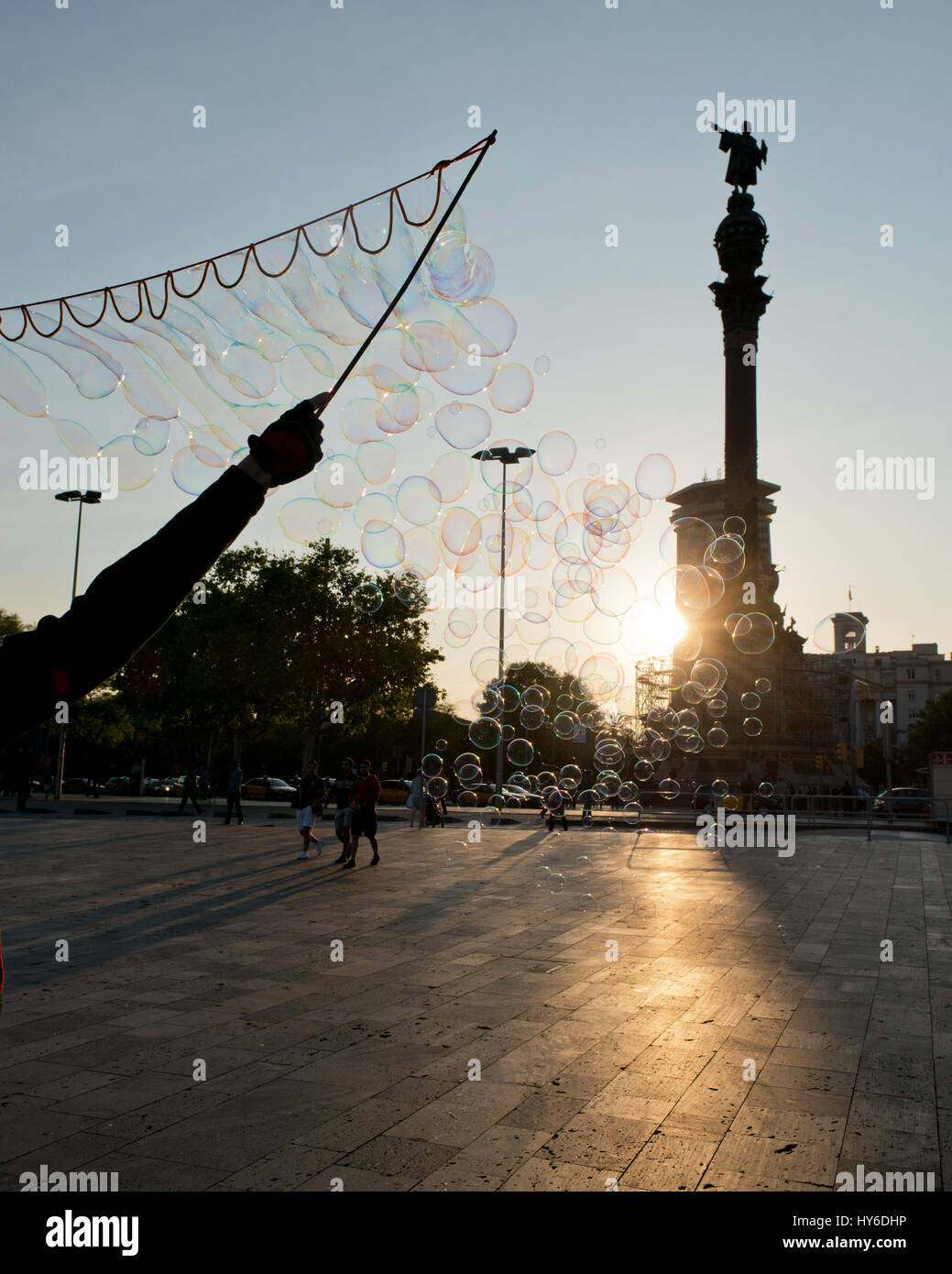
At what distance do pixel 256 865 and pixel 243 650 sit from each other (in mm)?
33307

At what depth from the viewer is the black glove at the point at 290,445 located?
1.95 metres

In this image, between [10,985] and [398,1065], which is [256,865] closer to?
[10,985]

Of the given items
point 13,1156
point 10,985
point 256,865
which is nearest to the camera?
point 13,1156

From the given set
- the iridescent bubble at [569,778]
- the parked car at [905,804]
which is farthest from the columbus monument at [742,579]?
the iridescent bubble at [569,778]

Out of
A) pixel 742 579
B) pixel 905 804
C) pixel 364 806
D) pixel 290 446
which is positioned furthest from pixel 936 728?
pixel 290 446

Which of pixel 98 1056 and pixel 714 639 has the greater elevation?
pixel 714 639

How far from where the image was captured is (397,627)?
4978cm

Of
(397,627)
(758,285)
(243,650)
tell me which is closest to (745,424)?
(758,285)

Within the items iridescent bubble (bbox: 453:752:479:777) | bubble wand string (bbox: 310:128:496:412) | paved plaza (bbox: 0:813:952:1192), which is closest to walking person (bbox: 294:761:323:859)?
paved plaza (bbox: 0:813:952:1192)

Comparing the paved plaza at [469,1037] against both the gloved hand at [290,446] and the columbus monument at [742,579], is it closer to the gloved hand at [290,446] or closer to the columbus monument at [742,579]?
the gloved hand at [290,446]

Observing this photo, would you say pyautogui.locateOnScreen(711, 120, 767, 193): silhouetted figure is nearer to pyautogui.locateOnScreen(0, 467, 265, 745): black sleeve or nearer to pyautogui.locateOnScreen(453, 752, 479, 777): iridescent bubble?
pyautogui.locateOnScreen(453, 752, 479, 777): iridescent bubble

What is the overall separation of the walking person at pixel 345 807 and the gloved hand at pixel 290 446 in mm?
14953

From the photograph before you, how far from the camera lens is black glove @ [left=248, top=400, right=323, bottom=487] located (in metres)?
1.95

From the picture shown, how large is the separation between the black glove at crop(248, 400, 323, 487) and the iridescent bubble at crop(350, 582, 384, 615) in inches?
1851
